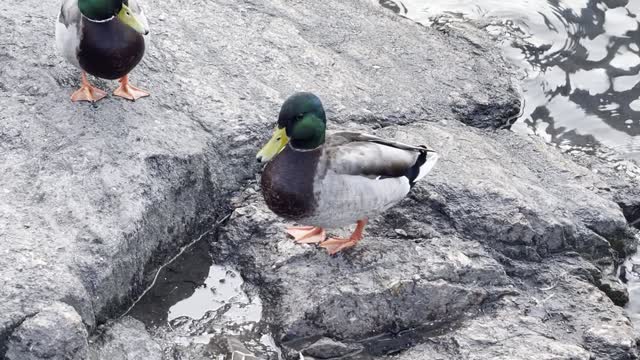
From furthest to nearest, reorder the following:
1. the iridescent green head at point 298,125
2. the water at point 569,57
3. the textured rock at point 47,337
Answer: the water at point 569,57, the iridescent green head at point 298,125, the textured rock at point 47,337

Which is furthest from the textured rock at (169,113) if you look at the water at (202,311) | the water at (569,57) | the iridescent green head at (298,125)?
the iridescent green head at (298,125)

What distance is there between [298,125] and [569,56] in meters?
3.98

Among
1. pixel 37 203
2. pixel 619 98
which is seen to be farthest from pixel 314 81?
pixel 619 98

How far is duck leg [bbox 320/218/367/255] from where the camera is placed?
5.02m

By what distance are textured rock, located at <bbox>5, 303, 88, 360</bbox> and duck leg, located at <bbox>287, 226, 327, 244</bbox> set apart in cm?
137

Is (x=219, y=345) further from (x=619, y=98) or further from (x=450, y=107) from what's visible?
(x=619, y=98)

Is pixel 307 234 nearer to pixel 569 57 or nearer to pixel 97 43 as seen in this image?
pixel 97 43

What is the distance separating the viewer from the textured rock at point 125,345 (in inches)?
173

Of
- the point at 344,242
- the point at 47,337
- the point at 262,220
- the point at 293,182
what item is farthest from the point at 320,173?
the point at 47,337

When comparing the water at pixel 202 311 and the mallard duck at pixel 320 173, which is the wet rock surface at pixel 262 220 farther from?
the mallard duck at pixel 320 173

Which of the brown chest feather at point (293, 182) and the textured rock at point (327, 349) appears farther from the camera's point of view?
the brown chest feather at point (293, 182)

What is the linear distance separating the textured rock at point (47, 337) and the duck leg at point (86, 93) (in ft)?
5.69

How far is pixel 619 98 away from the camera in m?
7.61

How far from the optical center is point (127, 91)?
567 cm
